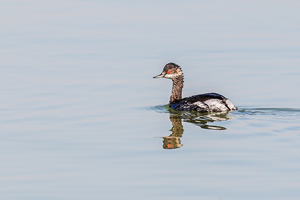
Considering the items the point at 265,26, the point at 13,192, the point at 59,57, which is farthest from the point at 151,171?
the point at 265,26

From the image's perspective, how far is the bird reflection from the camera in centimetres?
1072

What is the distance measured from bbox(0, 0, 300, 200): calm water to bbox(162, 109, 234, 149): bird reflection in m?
0.03

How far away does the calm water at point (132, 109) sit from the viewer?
324 inches

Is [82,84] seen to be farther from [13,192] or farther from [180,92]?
[13,192]

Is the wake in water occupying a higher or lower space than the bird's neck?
lower

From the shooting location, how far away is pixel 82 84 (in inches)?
593

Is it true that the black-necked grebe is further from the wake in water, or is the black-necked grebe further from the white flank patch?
the wake in water

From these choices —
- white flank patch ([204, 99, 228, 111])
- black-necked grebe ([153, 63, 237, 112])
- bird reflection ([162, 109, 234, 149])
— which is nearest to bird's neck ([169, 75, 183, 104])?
black-necked grebe ([153, 63, 237, 112])

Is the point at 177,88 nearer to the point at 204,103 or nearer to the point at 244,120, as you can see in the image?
the point at 204,103

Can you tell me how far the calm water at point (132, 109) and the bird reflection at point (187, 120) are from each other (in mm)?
34

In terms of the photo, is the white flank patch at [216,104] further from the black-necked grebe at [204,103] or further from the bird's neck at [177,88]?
the bird's neck at [177,88]

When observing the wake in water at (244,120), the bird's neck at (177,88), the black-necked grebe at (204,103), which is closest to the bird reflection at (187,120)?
the wake in water at (244,120)

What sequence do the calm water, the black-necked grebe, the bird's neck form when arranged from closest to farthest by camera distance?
1. the calm water
2. the black-necked grebe
3. the bird's neck

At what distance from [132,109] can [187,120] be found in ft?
3.89
